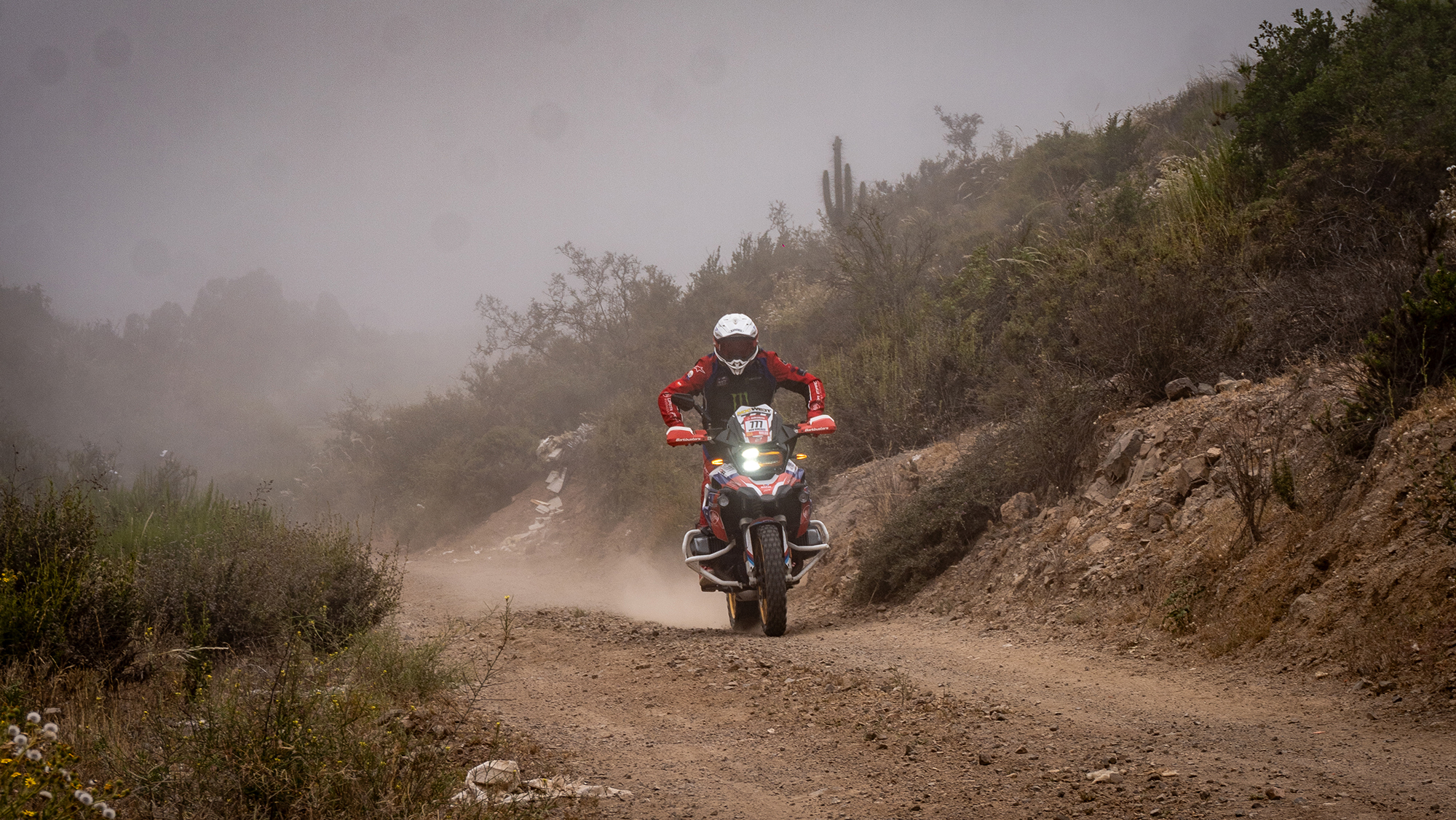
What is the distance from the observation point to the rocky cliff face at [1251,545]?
4395 mm

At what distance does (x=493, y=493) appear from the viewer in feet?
78.5

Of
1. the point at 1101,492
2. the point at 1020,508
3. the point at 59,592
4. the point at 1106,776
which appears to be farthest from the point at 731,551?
the point at 59,592

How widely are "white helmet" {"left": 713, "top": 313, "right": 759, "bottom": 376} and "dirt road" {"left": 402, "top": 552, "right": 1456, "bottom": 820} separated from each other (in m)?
2.57

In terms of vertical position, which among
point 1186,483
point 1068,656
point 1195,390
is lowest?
point 1068,656

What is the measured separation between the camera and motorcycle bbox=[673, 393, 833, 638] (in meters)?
7.25

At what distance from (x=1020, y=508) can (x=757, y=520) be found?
3150 mm

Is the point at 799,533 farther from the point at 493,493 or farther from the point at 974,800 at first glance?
the point at 493,493

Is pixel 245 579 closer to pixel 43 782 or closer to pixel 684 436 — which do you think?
pixel 684 436

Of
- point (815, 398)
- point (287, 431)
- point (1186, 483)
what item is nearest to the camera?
point (1186, 483)

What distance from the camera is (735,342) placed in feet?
27.0

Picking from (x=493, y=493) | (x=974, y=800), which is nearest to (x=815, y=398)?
(x=974, y=800)

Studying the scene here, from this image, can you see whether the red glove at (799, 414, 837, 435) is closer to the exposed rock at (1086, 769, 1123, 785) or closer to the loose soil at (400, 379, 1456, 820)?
the loose soil at (400, 379, 1456, 820)

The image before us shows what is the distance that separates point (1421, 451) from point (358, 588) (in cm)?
743

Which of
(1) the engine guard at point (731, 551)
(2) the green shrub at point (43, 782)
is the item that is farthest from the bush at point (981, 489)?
(2) the green shrub at point (43, 782)
